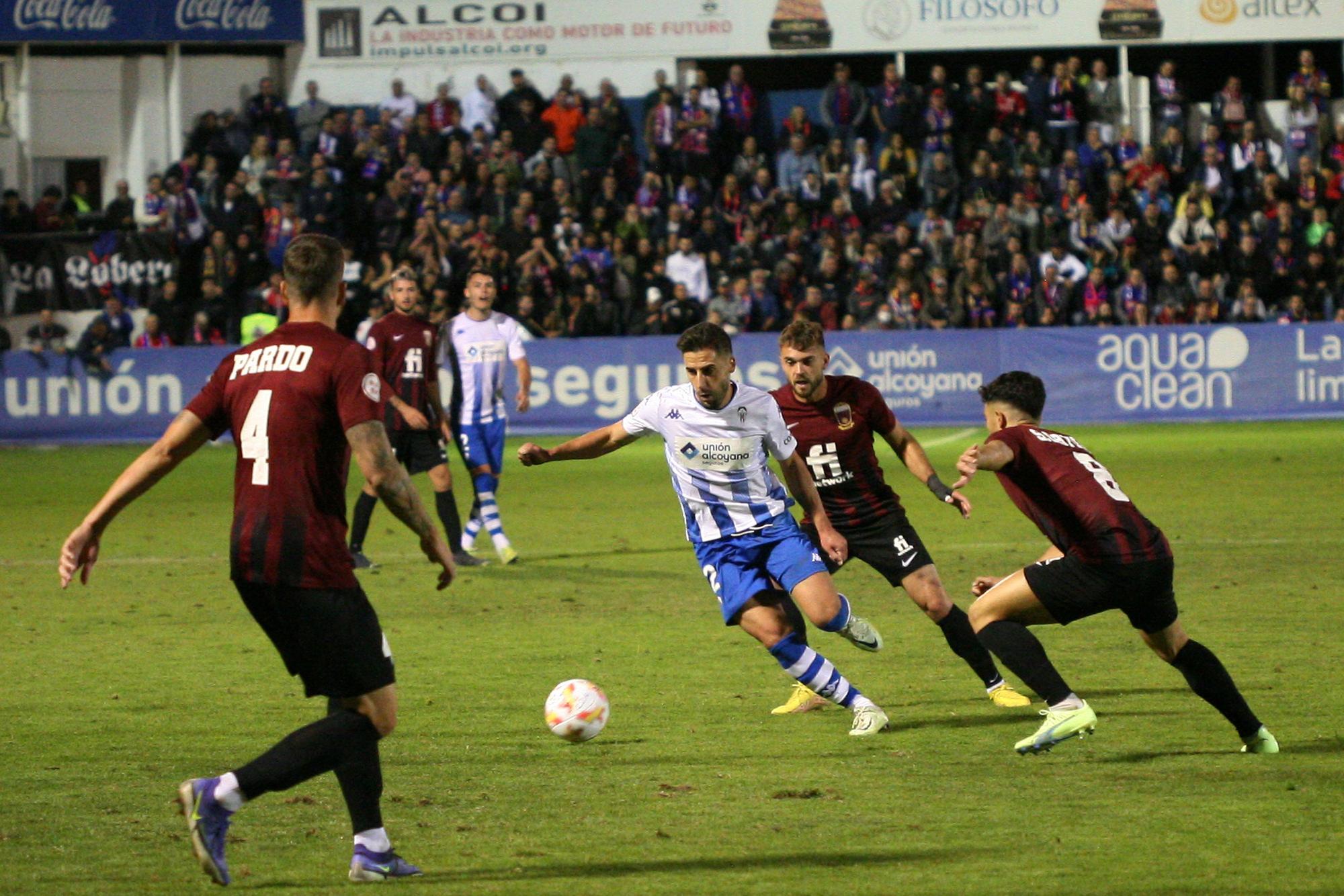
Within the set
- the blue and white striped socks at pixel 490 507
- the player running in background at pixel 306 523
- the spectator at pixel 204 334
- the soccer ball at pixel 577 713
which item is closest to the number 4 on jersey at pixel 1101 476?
the soccer ball at pixel 577 713

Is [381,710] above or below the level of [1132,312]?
below

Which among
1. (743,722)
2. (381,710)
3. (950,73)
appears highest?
(950,73)

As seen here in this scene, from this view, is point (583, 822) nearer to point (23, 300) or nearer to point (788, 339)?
point (788, 339)

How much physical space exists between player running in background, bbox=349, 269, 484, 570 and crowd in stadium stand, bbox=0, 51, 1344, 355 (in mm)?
11907

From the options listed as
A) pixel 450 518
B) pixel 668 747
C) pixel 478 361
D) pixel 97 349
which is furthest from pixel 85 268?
pixel 668 747

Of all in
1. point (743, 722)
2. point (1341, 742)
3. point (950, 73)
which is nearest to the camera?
point (1341, 742)

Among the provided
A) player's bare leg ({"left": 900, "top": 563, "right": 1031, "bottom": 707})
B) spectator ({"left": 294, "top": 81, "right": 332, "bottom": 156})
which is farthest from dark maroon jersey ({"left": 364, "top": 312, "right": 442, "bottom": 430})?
spectator ({"left": 294, "top": 81, "right": 332, "bottom": 156})

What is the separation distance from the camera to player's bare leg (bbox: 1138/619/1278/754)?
7.23 metres

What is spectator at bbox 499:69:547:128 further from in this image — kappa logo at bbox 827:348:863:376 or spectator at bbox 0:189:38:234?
kappa logo at bbox 827:348:863:376

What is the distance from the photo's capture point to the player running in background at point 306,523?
18.1ft

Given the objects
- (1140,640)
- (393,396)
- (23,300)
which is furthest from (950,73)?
(1140,640)

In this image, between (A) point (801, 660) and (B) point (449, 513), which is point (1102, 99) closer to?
(B) point (449, 513)

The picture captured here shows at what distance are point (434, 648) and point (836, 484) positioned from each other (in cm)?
276

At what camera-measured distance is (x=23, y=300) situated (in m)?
29.3
